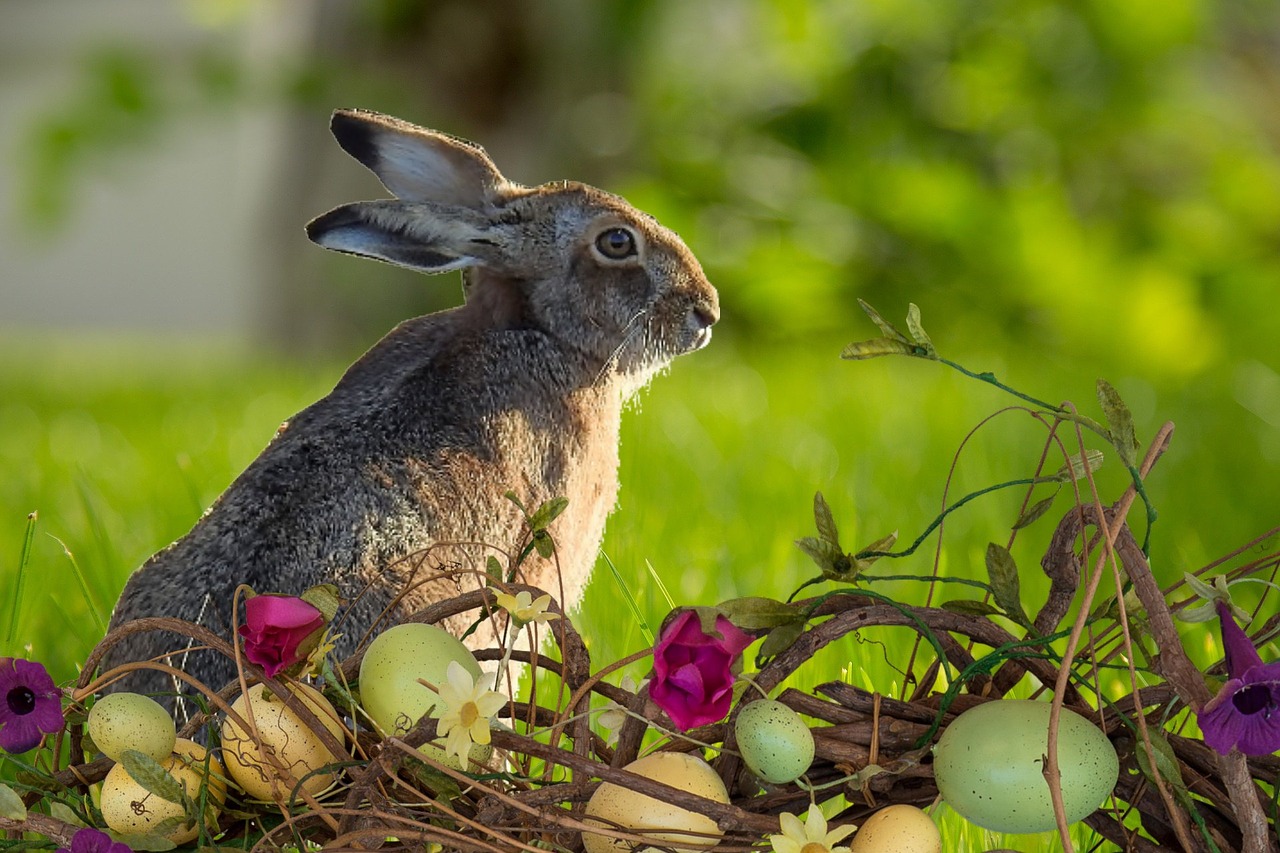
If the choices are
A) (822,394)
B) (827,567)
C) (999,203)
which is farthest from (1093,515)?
(999,203)

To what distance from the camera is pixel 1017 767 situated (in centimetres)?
120

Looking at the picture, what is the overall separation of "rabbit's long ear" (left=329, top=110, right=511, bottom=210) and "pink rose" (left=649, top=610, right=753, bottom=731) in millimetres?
1119

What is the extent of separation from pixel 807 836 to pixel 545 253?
1354mm

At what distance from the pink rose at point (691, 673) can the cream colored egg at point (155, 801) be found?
0.48 m

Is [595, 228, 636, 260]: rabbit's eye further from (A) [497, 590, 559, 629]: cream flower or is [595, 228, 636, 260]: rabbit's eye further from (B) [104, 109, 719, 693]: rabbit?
(A) [497, 590, 559, 629]: cream flower

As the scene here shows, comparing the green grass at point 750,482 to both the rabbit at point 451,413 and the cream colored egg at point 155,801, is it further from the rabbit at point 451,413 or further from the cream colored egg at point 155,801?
the cream colored egg at point 155,801

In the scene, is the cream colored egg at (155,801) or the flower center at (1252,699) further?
the cream colored egg at (155,801)

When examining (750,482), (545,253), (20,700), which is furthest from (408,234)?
(750,482)

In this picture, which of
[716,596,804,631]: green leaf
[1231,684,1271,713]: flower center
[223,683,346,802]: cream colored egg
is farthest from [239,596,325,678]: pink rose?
[1231,684,1271,713]: flower center

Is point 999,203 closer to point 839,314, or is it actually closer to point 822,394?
point 839,314

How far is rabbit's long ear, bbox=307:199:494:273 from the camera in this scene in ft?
6.97

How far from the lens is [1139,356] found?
706cm

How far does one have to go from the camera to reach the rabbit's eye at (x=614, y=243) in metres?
2.35

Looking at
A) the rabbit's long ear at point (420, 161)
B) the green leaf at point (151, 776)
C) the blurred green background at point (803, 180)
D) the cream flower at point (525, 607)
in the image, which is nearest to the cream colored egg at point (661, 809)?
the cream flower at point (525, 607)
